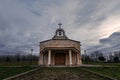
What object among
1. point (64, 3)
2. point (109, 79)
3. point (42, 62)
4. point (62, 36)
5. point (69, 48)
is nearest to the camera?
point (109, 79)

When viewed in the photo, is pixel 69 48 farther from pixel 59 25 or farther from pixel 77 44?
pixel 59 25

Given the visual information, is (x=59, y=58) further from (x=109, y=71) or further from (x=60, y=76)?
(x=60, y=76)

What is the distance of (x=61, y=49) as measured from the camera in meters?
24.5

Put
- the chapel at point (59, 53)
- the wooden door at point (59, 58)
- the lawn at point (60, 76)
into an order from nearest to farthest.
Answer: the lawn at point (60, 76)
the chapel at point (59, 53)
the wooden door at point (59, 58)

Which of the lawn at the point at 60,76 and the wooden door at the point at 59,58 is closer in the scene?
the lawn at the point at 60,76

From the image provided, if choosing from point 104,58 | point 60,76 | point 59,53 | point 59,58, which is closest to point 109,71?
point 60,76

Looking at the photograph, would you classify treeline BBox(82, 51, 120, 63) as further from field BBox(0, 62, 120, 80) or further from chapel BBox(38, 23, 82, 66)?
field BBox(0, 62, 120, 80)

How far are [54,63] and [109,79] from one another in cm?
1788

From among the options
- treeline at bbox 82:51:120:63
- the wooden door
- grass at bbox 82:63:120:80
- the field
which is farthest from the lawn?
treeline at bbox 82:51:120:63

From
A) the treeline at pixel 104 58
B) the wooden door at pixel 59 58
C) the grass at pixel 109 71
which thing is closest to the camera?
the grass at pixel 109 71

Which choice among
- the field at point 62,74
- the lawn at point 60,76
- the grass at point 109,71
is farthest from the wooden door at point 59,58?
the lawn at point 60,76

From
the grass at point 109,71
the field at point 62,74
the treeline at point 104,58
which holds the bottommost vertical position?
the grass at point 109,71

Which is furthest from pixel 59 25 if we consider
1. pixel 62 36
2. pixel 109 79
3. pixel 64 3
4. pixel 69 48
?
pixel 109 79

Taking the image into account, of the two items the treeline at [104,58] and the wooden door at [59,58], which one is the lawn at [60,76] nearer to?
the wooden door at [59,58]
